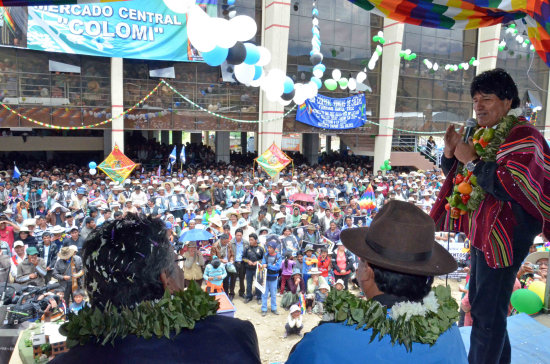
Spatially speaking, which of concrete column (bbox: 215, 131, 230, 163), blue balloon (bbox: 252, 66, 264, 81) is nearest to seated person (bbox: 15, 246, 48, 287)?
blue balloon (bbox: 252, 66, 264, 81)

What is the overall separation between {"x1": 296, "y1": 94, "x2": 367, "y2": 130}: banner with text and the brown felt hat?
2090 cm

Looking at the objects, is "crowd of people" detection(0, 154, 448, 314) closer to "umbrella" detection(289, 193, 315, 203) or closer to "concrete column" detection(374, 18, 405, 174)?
"umbrella" detection(289, 193, 315, 203)

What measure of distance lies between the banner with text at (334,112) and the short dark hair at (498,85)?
20020mm

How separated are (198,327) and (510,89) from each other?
2335mm

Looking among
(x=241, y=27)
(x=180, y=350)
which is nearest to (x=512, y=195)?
(x=180, y=350)

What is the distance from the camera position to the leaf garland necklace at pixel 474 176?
8.52 ft

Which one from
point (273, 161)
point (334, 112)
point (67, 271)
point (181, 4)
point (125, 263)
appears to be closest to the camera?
point (125, 263)

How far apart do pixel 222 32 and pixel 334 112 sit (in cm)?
1930

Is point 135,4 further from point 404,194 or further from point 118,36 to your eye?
point 404,194

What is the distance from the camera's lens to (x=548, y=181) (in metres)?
2.43

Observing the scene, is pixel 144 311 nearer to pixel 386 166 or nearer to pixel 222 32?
pixel 222 32

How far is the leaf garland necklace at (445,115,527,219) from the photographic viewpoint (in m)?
2.60

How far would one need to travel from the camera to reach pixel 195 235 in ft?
32.2

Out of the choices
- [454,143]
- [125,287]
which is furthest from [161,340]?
[454,143]
